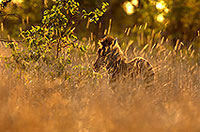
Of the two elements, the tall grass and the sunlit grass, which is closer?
the tall grass

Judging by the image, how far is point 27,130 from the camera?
14.3 ft

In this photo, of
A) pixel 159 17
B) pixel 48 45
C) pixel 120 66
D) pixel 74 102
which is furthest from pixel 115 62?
pixel 159 17

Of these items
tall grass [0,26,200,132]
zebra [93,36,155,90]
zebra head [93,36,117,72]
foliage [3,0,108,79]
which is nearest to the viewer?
tall grass [0,26,200,132]

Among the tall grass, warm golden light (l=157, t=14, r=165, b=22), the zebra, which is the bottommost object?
the tall grass

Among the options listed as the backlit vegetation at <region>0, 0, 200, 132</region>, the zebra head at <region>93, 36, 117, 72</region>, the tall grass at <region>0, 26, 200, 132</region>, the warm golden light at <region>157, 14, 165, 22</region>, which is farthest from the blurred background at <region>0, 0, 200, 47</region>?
the tall grass at <region>0, 26, 200, 132</region>

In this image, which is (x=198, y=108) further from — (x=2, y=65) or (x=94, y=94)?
(x=2, y=65)

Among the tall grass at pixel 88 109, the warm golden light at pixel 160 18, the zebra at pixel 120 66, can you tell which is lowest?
the tall grass at pixel 88 109

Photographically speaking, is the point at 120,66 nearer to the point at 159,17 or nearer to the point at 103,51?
the point at 103,51

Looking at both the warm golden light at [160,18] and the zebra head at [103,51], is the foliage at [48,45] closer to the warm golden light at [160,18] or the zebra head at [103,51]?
the zebra head at [103,51]

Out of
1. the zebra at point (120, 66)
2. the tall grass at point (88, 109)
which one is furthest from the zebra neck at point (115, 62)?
the tall grass at point (88, 109)

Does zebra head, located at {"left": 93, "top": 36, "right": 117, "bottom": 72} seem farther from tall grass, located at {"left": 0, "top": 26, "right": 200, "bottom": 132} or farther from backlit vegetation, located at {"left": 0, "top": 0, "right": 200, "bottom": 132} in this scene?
tall grass, located at {"left": 0, "top": 26, "right": 200, "bottom": 132}

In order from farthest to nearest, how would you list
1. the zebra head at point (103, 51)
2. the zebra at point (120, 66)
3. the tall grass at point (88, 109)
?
the zebra head at point (103, 51), the zebra at point (120, 66), the tall grass at point (88, 109)

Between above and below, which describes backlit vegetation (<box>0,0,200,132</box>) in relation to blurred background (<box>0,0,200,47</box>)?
below

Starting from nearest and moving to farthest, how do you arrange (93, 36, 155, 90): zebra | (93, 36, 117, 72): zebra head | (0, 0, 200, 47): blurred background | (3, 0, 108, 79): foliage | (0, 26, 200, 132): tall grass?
(0, 26, 200, 132): tall grass, (3, 0, 108, 79): foliage, (93, 36, 155, 90): zebra, (93, 36, 117, 72): zebra head, (0, 0, 200, 47): blurred background
